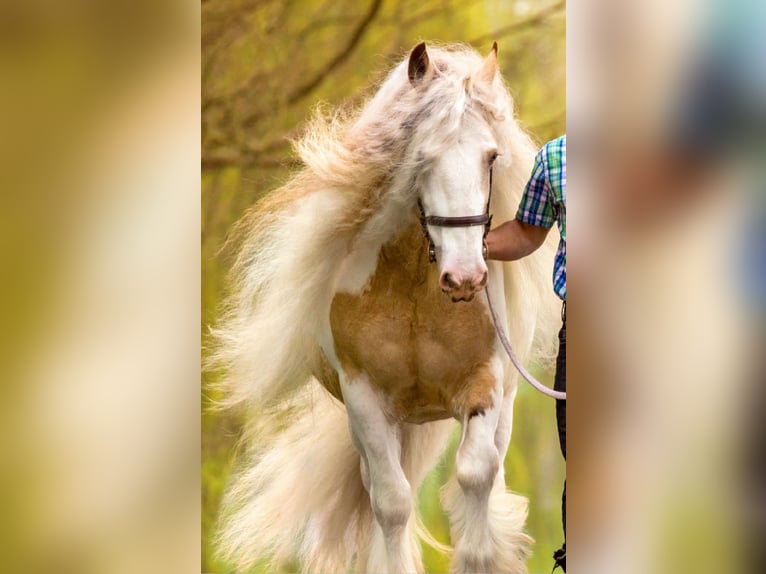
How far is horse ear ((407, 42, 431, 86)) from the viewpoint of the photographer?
2.04m

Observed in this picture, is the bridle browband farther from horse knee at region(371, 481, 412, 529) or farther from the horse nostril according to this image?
horse knee at region(371, 481, 412, 529)

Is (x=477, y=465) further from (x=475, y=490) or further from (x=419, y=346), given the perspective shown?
(x=419, y=346)

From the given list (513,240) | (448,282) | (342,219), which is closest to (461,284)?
(448,282)

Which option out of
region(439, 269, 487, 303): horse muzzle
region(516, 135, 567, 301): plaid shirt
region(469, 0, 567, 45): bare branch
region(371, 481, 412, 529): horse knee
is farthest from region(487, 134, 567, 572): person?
region(371, 481, 412, 529): horse knee

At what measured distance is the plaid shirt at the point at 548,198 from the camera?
6.76 feet

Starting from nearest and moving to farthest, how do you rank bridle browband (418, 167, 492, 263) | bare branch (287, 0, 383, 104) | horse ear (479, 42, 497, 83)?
bridle browband (418, 167, 492, 263)
horse ear (479, 42, 497, 83)
bare branch (287, 0, 383, 104)

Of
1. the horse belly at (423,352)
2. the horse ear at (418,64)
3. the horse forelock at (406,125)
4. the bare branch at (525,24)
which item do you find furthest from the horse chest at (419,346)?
the bare branch at (525,24)

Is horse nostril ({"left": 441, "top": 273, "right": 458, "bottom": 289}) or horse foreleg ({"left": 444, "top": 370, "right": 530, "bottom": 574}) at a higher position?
horse nostril ({"left": 441, "top": 273, "right": 458, "bottom": 289})

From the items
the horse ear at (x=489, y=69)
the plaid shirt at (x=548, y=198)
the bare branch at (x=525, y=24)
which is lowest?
the plaid shirt at (x=548, y=198)

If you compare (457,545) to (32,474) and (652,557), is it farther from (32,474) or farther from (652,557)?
(32,474)

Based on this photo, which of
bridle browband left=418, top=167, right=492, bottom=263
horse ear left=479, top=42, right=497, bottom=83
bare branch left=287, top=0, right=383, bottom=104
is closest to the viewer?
bridle browband left=418, top=167, right=492, bottom=263

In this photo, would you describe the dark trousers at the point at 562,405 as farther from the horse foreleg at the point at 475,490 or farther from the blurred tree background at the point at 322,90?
the horse foreleg at the point at 475,490

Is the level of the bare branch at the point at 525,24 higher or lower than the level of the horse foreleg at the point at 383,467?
higher

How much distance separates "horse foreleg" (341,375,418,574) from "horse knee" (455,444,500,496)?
0.14 m
